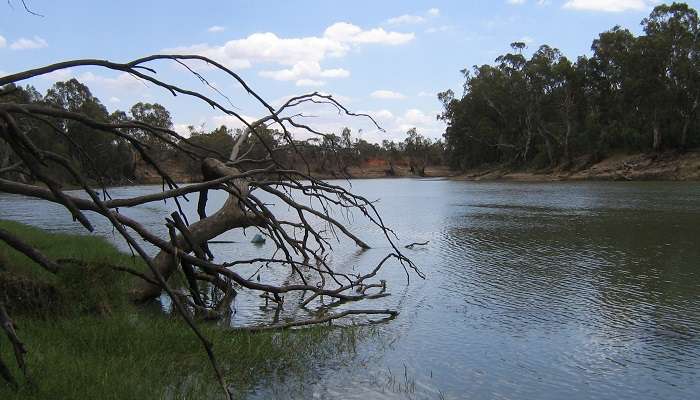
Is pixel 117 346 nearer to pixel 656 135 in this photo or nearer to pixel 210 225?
pixel 210 225

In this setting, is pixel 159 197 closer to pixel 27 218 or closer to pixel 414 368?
pixel 414 368

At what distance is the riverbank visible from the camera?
159 feet

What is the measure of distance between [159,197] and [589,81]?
212 ft

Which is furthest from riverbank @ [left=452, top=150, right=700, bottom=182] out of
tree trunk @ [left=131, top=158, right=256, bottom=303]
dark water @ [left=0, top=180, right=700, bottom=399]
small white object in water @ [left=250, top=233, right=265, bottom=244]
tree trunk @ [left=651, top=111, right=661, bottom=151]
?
tree trunk @ [left=131, top=158, right=256, bottom=303]

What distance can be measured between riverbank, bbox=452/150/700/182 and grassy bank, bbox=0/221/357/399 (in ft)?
156

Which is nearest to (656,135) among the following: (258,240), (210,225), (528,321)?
(258,240)

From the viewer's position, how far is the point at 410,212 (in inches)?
1059

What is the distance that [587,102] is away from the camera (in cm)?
6481

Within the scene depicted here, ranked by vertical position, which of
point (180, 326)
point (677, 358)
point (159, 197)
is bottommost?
point (677, 358)

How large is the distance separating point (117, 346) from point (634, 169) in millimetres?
52569

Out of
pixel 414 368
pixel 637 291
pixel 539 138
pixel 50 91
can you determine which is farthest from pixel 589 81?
pixel 414 368

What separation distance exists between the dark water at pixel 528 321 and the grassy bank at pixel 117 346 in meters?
0.34

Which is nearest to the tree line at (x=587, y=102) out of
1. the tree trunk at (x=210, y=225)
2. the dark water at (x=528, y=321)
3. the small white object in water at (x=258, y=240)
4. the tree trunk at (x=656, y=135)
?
the tree trunk at (x=656, y=135)

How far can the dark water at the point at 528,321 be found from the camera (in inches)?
238
